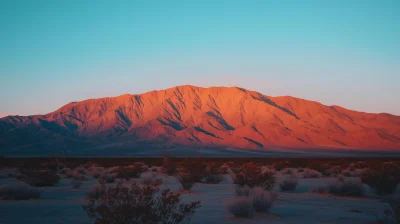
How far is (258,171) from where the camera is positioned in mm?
17609

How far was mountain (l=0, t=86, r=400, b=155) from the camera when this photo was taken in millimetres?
132750

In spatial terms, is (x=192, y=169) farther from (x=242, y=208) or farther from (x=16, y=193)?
(x=242, y=208)

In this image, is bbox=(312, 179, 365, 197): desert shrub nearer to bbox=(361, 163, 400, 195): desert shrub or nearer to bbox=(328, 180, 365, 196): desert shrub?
bbox=(328, 180, 365, 196): desert shrub

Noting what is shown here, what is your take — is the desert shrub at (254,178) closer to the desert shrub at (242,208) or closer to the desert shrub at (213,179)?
the desert shrub at (242,208)

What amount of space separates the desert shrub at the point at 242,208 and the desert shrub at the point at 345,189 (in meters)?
7.75

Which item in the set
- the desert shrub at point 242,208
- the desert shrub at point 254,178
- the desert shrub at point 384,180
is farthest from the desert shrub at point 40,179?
the desert shrub at point 384,180

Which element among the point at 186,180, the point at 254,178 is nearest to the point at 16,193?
the point at 186,180

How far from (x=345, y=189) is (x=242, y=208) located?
8437mm

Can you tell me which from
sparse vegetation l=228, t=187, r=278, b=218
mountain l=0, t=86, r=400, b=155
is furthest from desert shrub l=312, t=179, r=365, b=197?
mountain l=0, t=86, r=400, b=155

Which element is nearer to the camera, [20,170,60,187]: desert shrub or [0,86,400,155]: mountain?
[20,170,60,187]: desert shrub

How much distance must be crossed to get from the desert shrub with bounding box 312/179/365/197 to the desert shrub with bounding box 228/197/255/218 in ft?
25.4

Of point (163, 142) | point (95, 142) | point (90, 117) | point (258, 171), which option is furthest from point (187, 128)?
point (258, 171)

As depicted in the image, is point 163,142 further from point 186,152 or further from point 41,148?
point 41,148

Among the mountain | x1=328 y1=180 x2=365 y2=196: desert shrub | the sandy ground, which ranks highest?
the mountain
